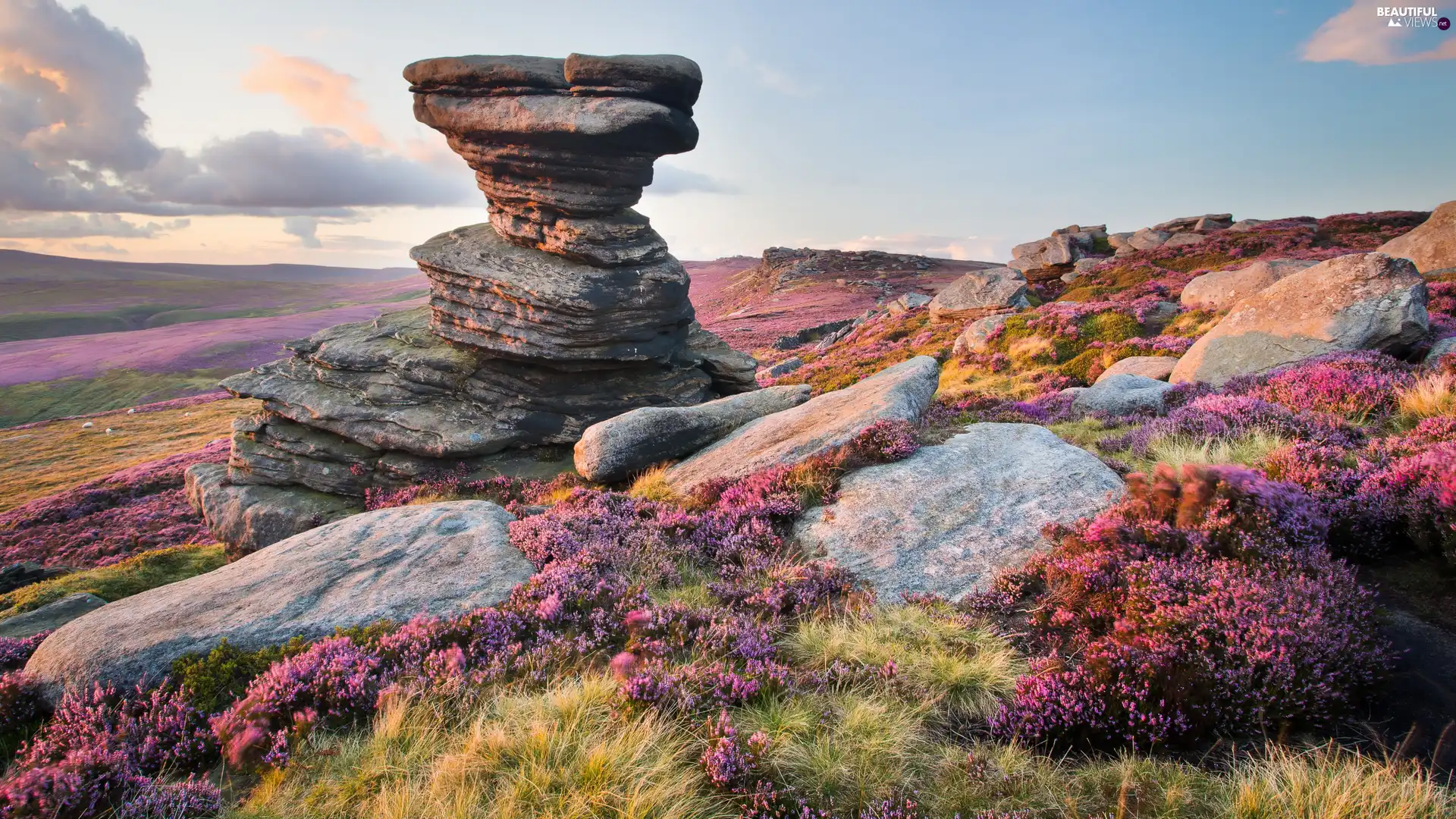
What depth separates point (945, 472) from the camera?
1020 centimetres

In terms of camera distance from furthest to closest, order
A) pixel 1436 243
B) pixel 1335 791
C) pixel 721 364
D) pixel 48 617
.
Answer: pixel 1436 243, pixel 721 364, pixel 48 617, pixel 1335 791

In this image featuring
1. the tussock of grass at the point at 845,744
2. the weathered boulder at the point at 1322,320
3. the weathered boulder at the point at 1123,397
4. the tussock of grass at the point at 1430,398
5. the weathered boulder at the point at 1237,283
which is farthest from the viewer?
the weathered boulder at the point at 1237,283

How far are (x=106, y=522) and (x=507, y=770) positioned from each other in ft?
112

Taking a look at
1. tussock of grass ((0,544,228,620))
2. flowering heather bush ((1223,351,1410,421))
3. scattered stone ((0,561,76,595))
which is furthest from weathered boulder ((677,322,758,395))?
scattered stone ((0,561,76,595))

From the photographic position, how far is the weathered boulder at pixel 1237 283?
82.6ft

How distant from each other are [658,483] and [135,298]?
681 ft

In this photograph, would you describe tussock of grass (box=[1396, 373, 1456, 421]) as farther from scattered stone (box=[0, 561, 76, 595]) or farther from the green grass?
the green grass

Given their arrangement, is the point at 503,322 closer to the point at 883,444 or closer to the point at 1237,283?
the point at 883,444

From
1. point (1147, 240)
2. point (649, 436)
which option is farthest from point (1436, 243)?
point (649, 436)

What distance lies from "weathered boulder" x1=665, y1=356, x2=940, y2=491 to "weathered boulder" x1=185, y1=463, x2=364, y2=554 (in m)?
12.2

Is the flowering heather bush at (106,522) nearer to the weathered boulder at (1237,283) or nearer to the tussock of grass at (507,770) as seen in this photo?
the tussock of grass at (507,770)

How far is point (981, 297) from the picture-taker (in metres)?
39.8

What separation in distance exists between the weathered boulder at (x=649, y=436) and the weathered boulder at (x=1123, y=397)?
854cm

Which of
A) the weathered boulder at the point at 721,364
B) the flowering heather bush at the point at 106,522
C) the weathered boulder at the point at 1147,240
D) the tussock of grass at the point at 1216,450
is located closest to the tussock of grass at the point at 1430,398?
the tussock of grass at the point at 1216,450
